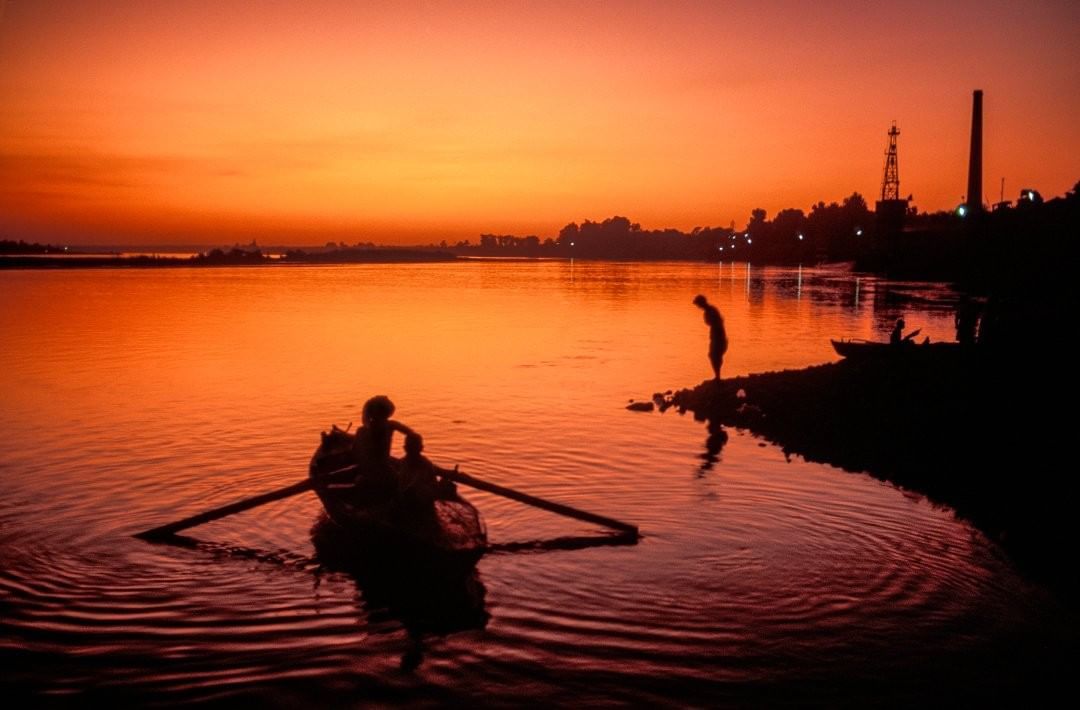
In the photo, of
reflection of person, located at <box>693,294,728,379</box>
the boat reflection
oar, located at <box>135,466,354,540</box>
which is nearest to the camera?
the boat reflection

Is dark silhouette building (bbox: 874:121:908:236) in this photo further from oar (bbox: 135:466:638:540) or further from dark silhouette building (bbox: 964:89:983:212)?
oar (bbox: 135:466:638:540)

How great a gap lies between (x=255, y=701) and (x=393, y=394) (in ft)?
63.7

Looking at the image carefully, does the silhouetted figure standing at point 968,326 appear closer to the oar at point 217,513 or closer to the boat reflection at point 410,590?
the boat reflection at point 410,590

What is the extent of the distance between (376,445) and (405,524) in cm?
175

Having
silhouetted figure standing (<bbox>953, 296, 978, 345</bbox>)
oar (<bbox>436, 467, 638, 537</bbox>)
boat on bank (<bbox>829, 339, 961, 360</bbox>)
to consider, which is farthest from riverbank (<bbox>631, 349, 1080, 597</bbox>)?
oar (<bbox>436, 467, 638, 537</bbox>)

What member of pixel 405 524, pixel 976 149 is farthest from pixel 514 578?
pixel 976 149

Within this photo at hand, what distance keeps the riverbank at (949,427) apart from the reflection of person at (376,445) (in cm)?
950

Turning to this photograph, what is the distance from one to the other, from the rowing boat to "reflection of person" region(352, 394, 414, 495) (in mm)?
86

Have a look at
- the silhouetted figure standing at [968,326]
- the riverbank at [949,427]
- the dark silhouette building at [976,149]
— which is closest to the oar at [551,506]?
the riverbank at [949,427]

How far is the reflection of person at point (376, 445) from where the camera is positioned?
12109mm

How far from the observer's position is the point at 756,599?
10.7 meters

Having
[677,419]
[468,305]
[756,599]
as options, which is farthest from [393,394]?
[468,305]

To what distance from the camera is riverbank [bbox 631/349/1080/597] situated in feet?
44.2

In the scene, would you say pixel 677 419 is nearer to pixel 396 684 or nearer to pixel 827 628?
pixel 827 628
